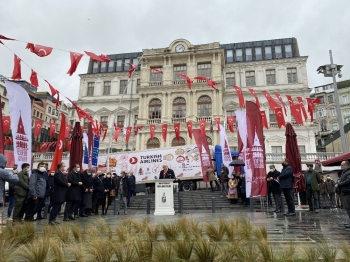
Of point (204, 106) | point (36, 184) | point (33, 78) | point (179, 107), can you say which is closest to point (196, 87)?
point (204, 106)

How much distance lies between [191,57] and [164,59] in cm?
372

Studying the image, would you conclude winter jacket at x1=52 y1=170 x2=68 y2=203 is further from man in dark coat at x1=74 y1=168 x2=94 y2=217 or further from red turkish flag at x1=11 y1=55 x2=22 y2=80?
red turkish flag at x1=11 y1=55 x2=22 y2=80

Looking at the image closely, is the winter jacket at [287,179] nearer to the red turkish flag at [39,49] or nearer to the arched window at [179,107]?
the red turkish flag at [39,49]

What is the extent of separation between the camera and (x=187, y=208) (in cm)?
1385

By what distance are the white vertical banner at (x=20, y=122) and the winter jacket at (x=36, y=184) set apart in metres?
0.61

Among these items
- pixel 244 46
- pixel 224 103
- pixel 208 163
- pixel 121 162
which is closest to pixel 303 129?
pixel 224 103

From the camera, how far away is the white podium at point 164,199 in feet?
36.9

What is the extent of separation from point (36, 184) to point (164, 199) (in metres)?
5.09

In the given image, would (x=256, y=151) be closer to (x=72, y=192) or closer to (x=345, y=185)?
(x=345, y=185)

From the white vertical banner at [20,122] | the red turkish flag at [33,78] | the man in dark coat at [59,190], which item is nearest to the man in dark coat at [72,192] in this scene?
the man in dark coat at [59,190]

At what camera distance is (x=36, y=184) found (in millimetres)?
8656

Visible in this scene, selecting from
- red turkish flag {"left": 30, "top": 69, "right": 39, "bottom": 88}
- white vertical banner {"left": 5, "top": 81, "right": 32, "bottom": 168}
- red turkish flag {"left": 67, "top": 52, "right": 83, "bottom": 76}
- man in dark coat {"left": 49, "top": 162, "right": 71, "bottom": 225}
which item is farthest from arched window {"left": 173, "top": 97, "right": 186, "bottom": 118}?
man in dark coat {"left": 49, "top": 162, "right": 71, "bottom": 225}

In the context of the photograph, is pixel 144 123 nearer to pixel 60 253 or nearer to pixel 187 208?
pixel 187 208

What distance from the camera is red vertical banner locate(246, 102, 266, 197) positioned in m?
10.5
